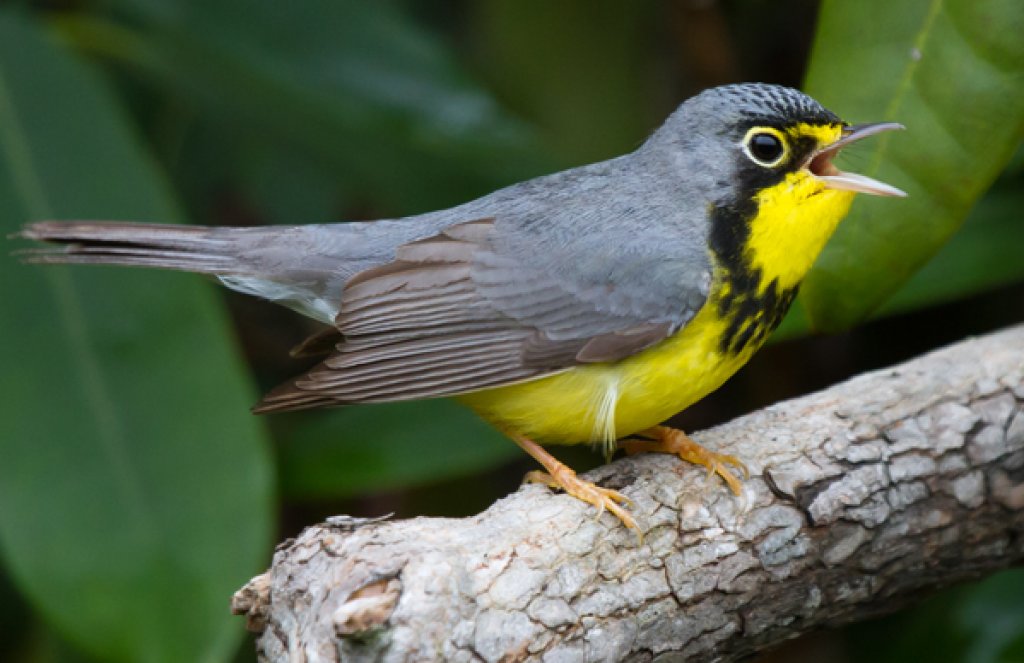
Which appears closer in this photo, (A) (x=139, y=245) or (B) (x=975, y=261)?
(A) (x=139, y=245)

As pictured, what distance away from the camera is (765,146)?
3.85m

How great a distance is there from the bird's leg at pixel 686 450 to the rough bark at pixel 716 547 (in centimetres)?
4

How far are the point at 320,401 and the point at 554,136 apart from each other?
112 inches

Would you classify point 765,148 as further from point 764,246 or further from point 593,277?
point 593,277

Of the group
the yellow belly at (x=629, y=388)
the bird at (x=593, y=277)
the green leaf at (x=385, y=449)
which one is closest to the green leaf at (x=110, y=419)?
the green leaf at (x=385, y=449)

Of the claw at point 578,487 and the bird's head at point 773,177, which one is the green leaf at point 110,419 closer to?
the claw at point 578,487

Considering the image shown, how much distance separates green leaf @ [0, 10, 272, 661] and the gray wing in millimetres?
858

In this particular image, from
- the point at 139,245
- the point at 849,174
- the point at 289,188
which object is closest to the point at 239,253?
the point at 139,245

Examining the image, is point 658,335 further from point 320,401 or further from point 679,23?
point 679,23

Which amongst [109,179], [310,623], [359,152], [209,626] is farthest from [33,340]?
[310,623]

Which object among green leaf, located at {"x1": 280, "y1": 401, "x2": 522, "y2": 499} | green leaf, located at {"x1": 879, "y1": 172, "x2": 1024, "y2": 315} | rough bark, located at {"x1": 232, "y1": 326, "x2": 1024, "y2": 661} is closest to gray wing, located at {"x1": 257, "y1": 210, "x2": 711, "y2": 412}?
rough bark, located at {"x1": 232, "y1": 326, "x2": 1024, "y2": 661}

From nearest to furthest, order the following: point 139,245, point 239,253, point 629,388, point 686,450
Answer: point 629,388, point 686,450, point 139,245, point 239,253

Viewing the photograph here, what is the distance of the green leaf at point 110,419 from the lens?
4254mm

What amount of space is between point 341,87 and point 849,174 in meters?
2.86
